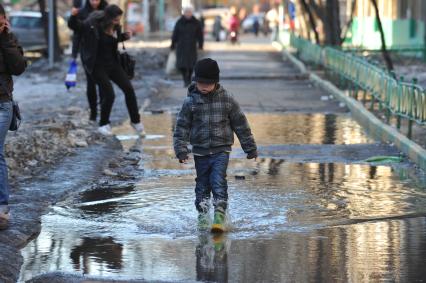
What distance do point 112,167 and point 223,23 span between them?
62157 mm

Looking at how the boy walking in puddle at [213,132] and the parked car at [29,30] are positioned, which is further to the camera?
the parked car at [29,30]

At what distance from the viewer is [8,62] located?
7883 mm

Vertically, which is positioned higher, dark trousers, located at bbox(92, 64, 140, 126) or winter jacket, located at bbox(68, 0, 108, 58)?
winter jacket, located at bbox(68, 0, 108, 58)

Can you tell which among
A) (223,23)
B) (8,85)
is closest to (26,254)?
(8,85)

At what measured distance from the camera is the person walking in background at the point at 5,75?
25.9ft

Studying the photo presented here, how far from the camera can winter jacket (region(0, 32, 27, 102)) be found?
789cm

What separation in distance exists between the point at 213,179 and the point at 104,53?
5854 mm

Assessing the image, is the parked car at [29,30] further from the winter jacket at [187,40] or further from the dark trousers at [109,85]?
the dark trousers at [109,85]

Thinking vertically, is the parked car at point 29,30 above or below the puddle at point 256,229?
above

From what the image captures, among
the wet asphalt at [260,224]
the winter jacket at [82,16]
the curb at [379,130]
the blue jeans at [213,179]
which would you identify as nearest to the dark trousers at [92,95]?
the winter jacket at [82,16]

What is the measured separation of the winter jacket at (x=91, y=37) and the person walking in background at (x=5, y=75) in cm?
575

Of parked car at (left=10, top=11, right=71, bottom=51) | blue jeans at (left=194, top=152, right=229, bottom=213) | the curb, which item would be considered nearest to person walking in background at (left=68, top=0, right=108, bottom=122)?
the curb

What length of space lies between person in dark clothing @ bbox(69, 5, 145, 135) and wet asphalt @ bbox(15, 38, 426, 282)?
0.58m

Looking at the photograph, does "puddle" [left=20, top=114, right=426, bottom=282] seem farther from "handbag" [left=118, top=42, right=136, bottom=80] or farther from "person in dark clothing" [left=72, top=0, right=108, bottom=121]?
"person in dark clothing" [left=72, top=0, right=108, bottom=121]
